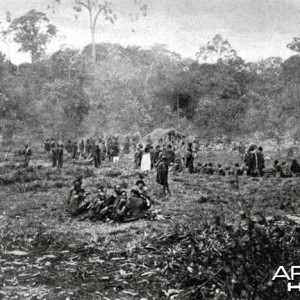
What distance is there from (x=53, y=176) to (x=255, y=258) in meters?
13.4

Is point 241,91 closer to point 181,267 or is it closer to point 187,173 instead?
point 187,173

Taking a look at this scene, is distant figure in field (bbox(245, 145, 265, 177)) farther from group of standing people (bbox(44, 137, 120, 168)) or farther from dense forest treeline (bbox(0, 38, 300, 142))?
dense forest treeline (bbox(0, 38, 300, 142))

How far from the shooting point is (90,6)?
127 feet

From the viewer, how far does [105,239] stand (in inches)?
360

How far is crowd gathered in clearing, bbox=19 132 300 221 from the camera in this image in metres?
11.0

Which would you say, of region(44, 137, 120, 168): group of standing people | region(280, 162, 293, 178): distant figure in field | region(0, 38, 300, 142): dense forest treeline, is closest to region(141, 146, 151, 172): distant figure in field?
region(44, 137, 120, 168): group of standing people

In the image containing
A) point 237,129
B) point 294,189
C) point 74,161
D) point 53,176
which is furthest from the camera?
point 237,129

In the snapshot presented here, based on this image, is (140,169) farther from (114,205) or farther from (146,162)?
(114,205)

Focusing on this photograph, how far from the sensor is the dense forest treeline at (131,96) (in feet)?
125

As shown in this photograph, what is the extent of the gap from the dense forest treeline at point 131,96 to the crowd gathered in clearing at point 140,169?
7.61 metres

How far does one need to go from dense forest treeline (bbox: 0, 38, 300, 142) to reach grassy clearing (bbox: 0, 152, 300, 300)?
22599mm

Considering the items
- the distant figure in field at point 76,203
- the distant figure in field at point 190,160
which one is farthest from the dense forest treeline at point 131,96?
the distant figure in field at point 76,203

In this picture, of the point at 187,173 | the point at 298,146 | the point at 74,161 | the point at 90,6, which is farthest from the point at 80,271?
the point at 90,6

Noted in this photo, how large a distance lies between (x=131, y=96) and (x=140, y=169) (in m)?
22.1
